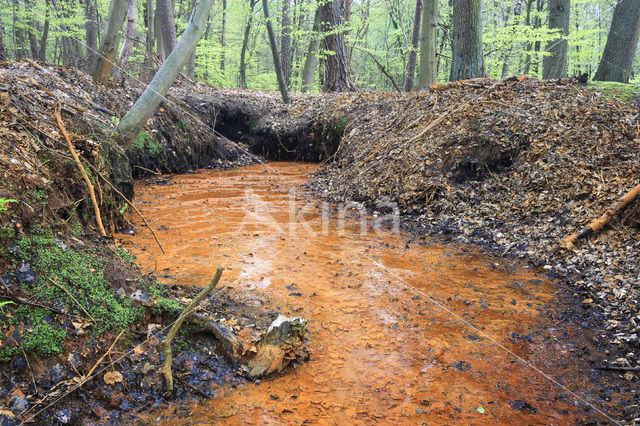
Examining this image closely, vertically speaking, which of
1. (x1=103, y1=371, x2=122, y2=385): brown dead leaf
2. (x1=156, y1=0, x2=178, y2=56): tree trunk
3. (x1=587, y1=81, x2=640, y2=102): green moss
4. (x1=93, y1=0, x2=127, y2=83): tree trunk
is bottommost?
(x1=103, y1=371, x2=122, y2=385): brown dead leaf

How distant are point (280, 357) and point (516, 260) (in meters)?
3.55

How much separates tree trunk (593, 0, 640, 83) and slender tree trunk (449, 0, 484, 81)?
3.07 m

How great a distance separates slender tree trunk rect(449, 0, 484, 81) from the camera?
28.9 feet

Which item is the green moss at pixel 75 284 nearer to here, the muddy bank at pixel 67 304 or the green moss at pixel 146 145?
the muddy bank at pixel 67 304

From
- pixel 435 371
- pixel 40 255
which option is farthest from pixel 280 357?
pixel 40 255

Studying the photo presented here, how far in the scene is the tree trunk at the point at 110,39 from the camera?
6.53m

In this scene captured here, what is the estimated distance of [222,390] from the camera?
98.9 inches

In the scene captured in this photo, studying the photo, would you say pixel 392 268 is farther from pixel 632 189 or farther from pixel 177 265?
pixel 632 189

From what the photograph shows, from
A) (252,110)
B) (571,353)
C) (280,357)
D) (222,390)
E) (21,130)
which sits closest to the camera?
(222,390)

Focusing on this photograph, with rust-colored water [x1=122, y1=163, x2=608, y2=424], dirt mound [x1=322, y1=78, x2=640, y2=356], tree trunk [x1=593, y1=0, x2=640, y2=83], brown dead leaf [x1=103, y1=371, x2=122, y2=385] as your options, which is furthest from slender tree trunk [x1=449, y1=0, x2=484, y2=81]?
brown dead leaf [x1=103, y1=371, x2=122, y2=385]

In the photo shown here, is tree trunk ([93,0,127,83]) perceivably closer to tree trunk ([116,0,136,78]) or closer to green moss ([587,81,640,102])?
tree trunk ([116,0,136,78])

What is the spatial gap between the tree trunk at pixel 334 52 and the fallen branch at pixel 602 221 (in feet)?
33.7

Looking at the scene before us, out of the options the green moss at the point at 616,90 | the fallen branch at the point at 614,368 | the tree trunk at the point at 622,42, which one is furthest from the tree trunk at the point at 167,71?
the tree trunk at the point at 622,42

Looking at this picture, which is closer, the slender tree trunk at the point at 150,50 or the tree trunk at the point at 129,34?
the tree trunk at the point at 129,34
